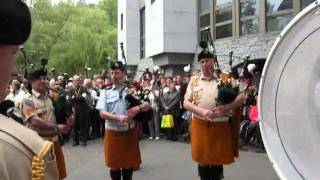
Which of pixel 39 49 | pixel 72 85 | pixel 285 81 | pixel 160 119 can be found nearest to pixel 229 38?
pixel 160 119

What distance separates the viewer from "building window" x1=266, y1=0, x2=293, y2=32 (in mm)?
14102

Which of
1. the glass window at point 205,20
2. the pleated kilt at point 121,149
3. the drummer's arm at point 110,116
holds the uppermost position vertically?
the glass window at point 205,20

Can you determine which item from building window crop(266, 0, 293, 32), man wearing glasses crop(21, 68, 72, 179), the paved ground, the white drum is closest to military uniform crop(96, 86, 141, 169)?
man wearing glasses crop(21, 68, 72, 179)

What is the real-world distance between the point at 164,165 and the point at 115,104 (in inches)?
152

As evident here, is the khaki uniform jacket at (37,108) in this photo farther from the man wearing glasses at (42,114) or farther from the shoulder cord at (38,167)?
the shoulder cord at (38,167)

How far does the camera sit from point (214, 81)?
608 centimetres

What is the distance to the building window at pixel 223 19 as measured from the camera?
16.7m

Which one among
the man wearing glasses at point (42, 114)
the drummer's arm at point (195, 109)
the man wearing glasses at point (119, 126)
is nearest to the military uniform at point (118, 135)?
the man wearing glasses at point (119, 126)

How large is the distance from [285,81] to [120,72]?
3333mm

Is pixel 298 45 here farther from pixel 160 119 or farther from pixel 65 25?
pixel 65 25

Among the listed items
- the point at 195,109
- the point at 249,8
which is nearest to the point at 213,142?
the point at 195,109

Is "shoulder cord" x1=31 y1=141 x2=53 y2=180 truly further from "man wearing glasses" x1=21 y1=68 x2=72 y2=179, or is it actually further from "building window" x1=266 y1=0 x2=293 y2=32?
"building window" x1=266 y1=0 x2=293 y2=32

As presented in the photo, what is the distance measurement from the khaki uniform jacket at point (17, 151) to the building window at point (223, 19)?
15.5m

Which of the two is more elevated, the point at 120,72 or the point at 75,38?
the point at 75,38
